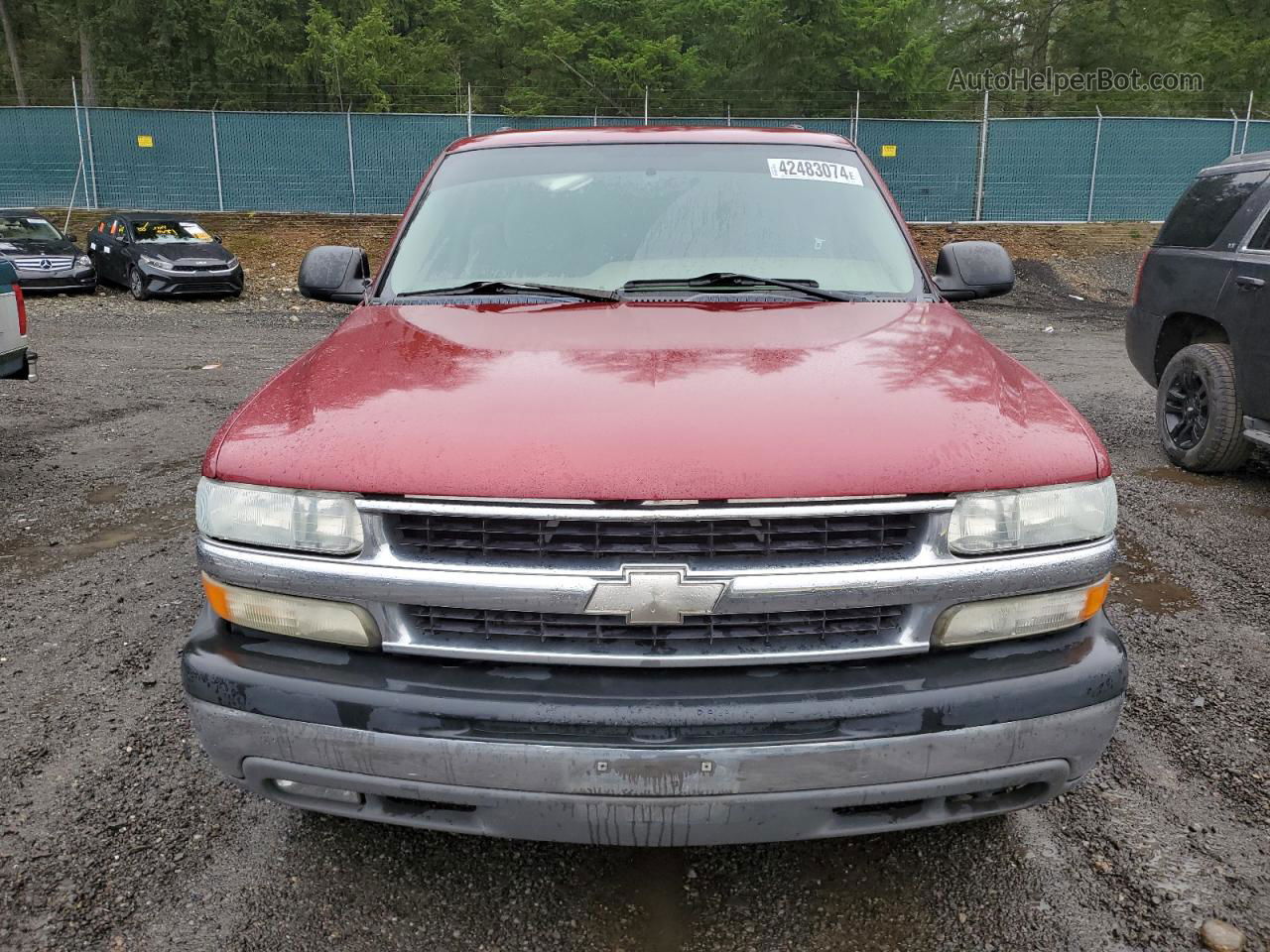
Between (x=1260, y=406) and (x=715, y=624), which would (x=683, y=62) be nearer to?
(x=1260, y=406)

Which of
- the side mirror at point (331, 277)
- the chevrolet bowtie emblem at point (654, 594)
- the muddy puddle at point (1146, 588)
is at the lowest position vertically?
the muddy puddle at point (1146, 588)

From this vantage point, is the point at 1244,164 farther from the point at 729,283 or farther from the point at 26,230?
the point at 26,230

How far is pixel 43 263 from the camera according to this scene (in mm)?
16844

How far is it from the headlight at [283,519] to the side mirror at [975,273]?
2439mm

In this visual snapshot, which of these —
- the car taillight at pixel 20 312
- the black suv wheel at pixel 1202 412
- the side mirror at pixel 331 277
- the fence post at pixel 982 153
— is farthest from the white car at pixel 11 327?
the fence post at pixel 982 153

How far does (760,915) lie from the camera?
2357mm

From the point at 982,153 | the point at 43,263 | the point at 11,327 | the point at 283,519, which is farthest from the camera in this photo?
the point at 982,153

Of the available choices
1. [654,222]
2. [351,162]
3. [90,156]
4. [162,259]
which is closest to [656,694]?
[654,222]

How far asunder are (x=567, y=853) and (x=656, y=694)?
0.85 m

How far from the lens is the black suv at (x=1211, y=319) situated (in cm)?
567

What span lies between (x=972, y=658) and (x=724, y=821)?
0.61 m

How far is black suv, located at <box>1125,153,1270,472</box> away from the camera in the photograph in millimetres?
5668

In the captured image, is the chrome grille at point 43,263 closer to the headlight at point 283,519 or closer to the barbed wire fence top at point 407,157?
the barbed wire fence top at point 407,157

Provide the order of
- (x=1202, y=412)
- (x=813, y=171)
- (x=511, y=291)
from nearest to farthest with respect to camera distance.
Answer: (x=511, y=291)
(x=813, y=171)
(x=1202, y=412)
